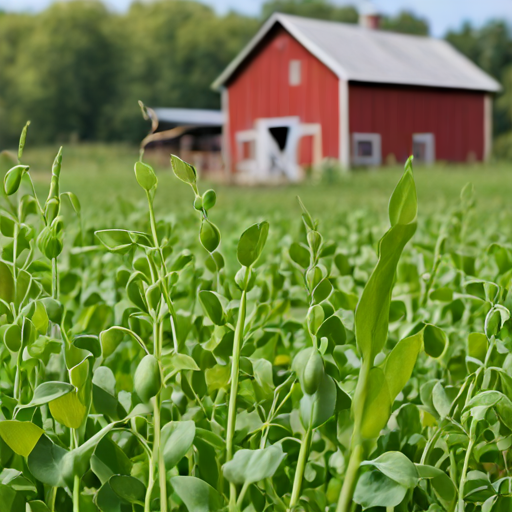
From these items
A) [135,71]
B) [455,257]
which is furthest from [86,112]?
[455,257]

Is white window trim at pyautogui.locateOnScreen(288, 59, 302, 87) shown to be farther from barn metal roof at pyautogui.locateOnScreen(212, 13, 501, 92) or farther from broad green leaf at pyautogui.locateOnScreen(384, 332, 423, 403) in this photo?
broad green leaf at pyautogui.locateOnScreen(384, 332, 423, 403)

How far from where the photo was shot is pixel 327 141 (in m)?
14.8

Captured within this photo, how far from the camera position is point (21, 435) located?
1.50 ft

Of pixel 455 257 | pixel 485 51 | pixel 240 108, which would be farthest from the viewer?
pixel 485 51

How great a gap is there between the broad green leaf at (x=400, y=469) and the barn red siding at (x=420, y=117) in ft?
45.5

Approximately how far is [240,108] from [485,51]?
20.6 m

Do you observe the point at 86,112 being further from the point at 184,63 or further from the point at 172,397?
the point at 172,397

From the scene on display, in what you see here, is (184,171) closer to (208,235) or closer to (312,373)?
(208,235)

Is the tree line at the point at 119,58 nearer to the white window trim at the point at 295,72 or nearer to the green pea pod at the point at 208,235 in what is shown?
the white window trim at the point at 295,72

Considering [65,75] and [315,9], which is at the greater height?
[315,9]

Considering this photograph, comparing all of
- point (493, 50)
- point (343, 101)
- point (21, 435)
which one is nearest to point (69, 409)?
point (21, 435)

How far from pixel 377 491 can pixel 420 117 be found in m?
16.1

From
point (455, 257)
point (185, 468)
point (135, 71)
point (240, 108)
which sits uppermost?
point (135, 71)

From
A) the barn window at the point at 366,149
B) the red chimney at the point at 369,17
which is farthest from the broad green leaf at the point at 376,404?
the red chimney at the point at 369,17
